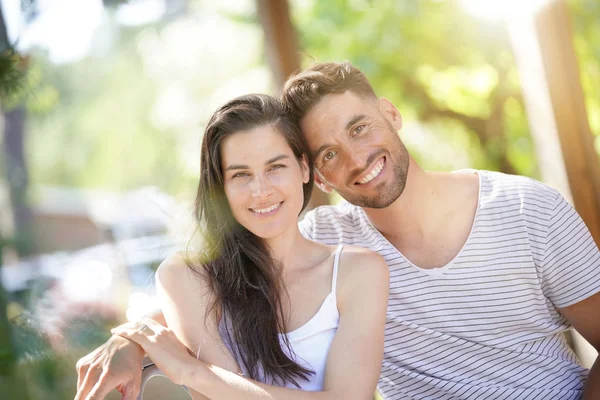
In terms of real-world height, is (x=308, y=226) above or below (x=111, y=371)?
above

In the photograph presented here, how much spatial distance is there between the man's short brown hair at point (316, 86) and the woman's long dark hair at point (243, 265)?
0.12 m

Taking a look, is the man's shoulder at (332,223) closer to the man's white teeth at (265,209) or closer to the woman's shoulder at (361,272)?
the woman's shoulder at (361,272)

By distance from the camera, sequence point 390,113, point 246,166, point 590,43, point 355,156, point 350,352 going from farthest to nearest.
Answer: point 590,43 < point 390,113 < point 355,156 < point 246,166 < point 350,352

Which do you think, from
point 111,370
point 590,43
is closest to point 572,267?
point 111,370

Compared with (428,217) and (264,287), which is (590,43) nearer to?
(428,217)

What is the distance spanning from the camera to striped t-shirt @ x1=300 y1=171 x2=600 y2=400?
214 centimetres

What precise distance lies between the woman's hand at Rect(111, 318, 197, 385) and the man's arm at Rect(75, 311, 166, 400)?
21 millimetres

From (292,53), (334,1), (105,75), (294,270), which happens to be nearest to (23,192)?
(294,270)

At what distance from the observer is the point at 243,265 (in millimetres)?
2006

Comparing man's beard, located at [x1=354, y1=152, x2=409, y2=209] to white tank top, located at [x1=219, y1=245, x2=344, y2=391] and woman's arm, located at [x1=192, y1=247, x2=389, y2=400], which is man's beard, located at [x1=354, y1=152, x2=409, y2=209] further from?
white tank top, located at [x1=219, y1=245, x2=344, y2=391]

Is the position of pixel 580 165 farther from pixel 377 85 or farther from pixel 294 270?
pixel 377 85

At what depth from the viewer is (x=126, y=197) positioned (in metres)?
12.6

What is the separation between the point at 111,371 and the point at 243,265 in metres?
0.52

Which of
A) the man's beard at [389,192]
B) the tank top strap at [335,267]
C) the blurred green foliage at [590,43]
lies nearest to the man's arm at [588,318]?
the man's beard at [389,192]
